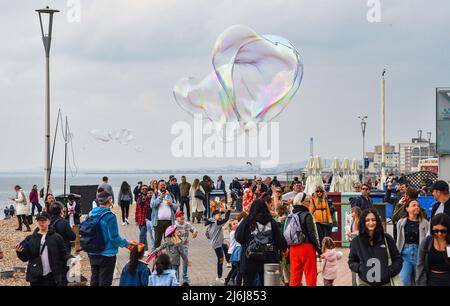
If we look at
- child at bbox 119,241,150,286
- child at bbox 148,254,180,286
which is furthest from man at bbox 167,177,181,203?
child at bbox 148,254,180,286

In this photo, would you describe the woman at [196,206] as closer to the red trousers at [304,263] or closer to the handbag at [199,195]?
the handbag at [199,195]

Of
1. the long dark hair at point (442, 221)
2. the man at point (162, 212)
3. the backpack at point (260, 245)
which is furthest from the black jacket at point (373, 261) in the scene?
the man at point (162, 212)

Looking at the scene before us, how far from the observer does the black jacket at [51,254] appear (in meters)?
11.6

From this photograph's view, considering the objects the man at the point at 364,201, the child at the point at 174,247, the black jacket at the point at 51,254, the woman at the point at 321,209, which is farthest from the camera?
the woman at the point at 321,209

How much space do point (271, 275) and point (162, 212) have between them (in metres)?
→ 8.44

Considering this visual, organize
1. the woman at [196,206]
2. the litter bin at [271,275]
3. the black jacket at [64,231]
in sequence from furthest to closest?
the woman at [196,206], the black jacket at [64,231], the litter bin at [271,275]

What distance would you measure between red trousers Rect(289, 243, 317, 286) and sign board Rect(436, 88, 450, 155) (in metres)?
7.65

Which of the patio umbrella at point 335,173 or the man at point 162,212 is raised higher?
the patio umbrella at point 335,173

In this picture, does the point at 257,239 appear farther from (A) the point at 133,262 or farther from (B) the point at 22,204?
(B) the point at 22,204

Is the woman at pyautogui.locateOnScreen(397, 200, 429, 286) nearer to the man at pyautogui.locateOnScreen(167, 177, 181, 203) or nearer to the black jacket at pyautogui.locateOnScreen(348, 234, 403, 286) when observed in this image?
A: the black jacket at pyautogui.locateOnScreen(348, 234, 403, 286)

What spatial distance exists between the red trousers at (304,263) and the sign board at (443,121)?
7648mm

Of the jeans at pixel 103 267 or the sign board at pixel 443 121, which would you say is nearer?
the jeans at pixel 103 267

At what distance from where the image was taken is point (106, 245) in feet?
40.1
